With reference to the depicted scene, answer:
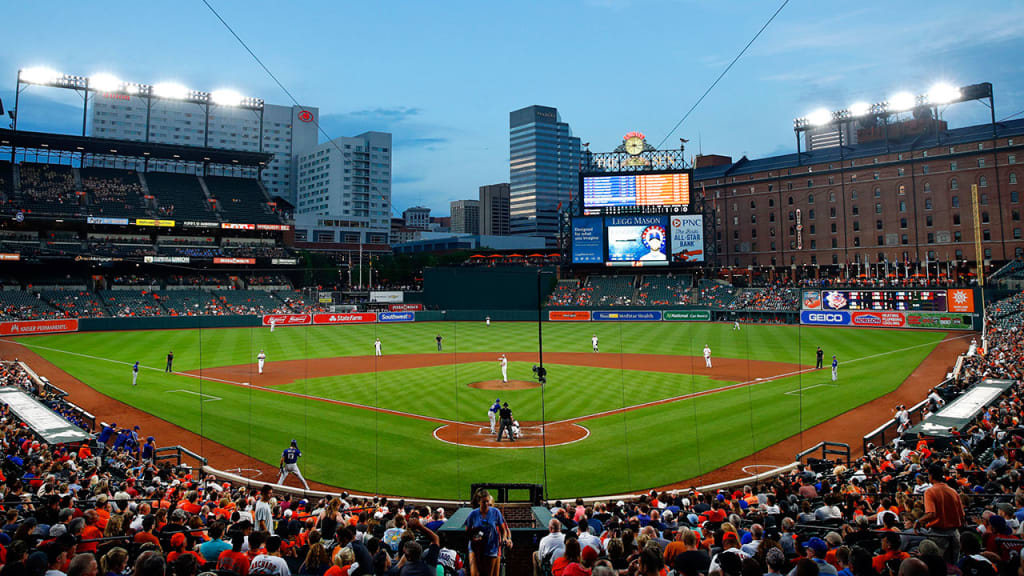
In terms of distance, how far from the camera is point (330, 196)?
522ft

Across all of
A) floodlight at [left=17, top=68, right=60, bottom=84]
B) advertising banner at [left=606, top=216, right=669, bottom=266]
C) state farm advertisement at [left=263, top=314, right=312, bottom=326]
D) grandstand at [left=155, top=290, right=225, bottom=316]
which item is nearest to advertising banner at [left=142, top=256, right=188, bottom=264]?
grandstand at [left=155, top=290, right=225, bottom=316]

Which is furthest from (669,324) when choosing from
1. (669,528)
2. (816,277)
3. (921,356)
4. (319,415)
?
(669,528)

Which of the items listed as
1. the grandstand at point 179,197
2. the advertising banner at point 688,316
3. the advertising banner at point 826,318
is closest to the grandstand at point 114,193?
the grandstand at point 179,197

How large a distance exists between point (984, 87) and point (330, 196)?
456 ft

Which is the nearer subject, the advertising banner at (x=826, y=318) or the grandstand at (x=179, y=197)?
the advertising banner at (x=826, y=318)

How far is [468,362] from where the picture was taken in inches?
1582

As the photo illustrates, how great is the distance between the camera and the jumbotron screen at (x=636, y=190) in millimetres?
74312

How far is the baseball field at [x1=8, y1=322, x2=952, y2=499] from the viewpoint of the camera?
17438 millimetres

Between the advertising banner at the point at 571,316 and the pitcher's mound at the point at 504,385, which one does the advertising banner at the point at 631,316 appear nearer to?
the advertising banner at the point at 571,316

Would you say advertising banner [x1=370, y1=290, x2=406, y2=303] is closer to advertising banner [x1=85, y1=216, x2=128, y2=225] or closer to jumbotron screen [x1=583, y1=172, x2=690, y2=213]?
jumbotron screen [x1=583, y1=172, x2=690, y2=213]

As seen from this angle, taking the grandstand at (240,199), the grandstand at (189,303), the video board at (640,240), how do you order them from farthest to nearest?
the grandstand at (240,199), the video board at (640,240), the grandstand at (189,303)

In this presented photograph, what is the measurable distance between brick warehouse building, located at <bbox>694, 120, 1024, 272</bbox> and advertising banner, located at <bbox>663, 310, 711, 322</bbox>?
32.2 metres

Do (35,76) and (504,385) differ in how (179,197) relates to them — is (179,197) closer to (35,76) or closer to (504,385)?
(35,76)

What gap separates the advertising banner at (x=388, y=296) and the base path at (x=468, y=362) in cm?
3971
